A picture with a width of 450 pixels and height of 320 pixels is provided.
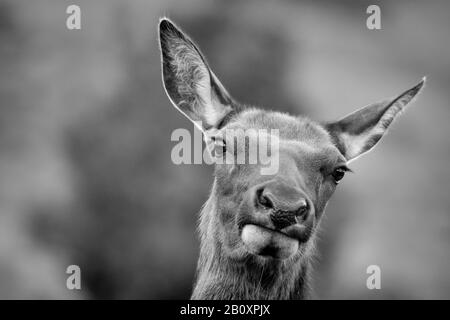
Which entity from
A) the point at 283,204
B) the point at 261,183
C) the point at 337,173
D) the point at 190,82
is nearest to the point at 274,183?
the point at 261,183

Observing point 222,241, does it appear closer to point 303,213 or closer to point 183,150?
point 303,213

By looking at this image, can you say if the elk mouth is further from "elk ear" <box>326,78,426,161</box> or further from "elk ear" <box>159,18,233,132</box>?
"elk ear" <box>326,78,426,161</box>

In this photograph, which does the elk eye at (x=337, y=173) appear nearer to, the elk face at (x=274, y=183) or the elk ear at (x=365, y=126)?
the elk face at (x=274, y=183)

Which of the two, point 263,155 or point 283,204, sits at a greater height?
point 263,155

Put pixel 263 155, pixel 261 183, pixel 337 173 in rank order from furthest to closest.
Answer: pixel 337 173
pixel 263 155
pixel 261 183

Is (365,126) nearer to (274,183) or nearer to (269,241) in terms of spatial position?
(274,183)

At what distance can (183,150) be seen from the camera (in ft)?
29.1

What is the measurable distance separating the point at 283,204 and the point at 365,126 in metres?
2.58

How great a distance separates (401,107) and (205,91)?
8.43 ft

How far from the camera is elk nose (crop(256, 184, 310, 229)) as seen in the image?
601 cm

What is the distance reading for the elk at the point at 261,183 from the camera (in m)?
6.27

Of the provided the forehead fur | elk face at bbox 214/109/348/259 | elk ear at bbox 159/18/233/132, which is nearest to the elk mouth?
elk face at bbox 214/109/348/259

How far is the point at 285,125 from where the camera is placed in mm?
7531
